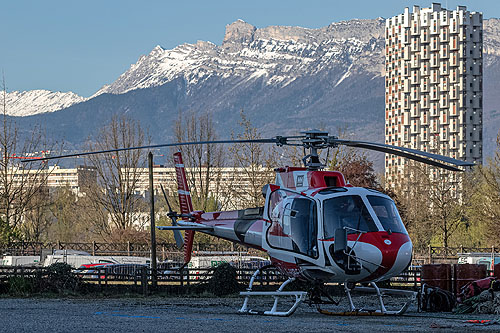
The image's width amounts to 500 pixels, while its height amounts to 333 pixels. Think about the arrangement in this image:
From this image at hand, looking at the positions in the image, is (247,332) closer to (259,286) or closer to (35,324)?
(35,324)

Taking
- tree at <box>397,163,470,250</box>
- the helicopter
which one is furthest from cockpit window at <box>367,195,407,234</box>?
tree at <box>397,163,470,250</box>

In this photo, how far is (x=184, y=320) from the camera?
17.2 meters

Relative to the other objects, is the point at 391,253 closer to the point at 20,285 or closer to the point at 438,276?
the point at 438,276

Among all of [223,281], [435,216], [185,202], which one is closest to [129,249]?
[435,216]

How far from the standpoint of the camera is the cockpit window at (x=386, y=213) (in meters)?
17.9

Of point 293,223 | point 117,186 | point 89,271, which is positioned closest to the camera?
point 293,223

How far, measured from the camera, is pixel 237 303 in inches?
939

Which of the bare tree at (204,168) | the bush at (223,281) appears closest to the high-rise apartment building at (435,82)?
the bare tree at (204,168)

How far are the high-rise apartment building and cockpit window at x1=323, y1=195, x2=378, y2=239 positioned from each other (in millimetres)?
142391

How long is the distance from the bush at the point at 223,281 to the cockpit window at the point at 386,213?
31.5 ft

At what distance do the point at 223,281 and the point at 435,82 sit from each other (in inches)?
5980

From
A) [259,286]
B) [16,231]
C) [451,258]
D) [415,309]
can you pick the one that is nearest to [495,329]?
[415,309]

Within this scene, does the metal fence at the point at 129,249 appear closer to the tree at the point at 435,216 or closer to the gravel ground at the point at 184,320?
the tree at the point at 435,216

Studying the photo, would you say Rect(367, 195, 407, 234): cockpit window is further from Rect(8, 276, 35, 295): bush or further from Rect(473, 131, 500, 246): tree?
Rect(473, 131, 500, 246): tree
